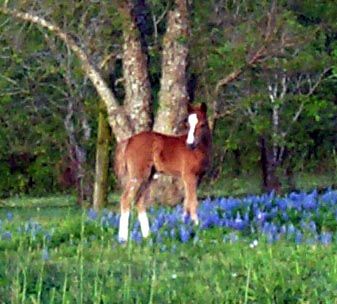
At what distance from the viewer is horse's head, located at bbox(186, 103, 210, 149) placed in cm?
1309

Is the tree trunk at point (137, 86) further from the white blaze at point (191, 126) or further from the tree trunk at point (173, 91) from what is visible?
the white blaze at point (191, 126)

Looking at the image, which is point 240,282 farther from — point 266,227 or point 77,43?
point 77,43

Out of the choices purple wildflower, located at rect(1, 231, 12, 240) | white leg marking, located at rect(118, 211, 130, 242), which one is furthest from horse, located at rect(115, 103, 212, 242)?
purple wildflower, located at rect(1, 231, 12, 240)

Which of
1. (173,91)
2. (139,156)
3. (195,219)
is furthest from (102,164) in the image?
(195,219)

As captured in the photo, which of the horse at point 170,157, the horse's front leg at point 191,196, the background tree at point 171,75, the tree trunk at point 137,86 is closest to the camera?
the horse at point 170,157

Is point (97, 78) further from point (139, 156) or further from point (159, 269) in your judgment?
point (159, 269)

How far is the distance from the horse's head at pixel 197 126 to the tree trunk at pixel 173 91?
5.82m

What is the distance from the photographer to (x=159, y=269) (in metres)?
9.99

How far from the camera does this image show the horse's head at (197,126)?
1309cm

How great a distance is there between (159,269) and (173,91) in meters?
9.64

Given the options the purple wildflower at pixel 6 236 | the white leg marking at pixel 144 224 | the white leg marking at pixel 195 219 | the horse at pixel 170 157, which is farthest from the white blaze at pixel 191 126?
the purple wildflower at pixel 6 236

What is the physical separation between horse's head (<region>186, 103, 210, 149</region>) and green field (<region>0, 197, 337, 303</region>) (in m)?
1.17

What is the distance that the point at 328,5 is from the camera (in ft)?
75.0

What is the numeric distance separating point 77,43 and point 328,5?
519 centimetres
